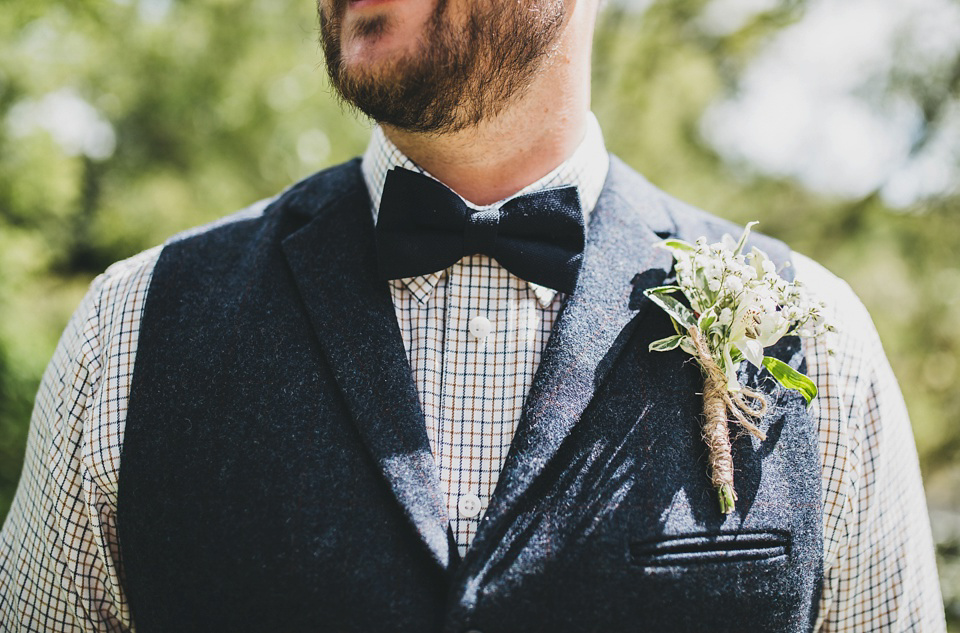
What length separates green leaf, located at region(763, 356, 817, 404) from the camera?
3.96 ft

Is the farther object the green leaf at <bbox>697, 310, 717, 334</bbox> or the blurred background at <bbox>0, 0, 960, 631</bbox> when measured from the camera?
the blurred background at <bbox>0, 0, 960, 631</bbox>

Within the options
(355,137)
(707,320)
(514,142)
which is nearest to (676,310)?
(707,320)

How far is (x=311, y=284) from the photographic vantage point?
4.22 ft

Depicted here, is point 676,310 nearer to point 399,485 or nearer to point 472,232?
point 472,232

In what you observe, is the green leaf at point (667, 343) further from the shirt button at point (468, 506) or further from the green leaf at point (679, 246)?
the shirt button at point (468, 506)

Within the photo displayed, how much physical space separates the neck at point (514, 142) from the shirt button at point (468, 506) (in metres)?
0.59

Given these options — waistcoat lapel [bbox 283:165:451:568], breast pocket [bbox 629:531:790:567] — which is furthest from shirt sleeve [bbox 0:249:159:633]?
breast pocket [bbox 629:531:790:567]

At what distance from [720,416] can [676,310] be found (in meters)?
0.19

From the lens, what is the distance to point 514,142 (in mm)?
1440

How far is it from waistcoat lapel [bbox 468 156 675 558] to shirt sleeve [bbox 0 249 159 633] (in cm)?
63

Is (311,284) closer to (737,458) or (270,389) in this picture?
(270,389)

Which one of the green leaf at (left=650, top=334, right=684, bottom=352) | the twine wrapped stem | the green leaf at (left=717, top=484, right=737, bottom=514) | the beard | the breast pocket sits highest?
the beard

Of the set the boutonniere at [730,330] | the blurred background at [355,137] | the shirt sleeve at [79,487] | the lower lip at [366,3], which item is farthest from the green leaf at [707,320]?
the blurred background at [355,137]

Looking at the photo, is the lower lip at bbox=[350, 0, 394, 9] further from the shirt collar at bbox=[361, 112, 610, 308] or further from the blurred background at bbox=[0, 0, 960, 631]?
the blurred background at bbox=[0, 0, 960, 631]
